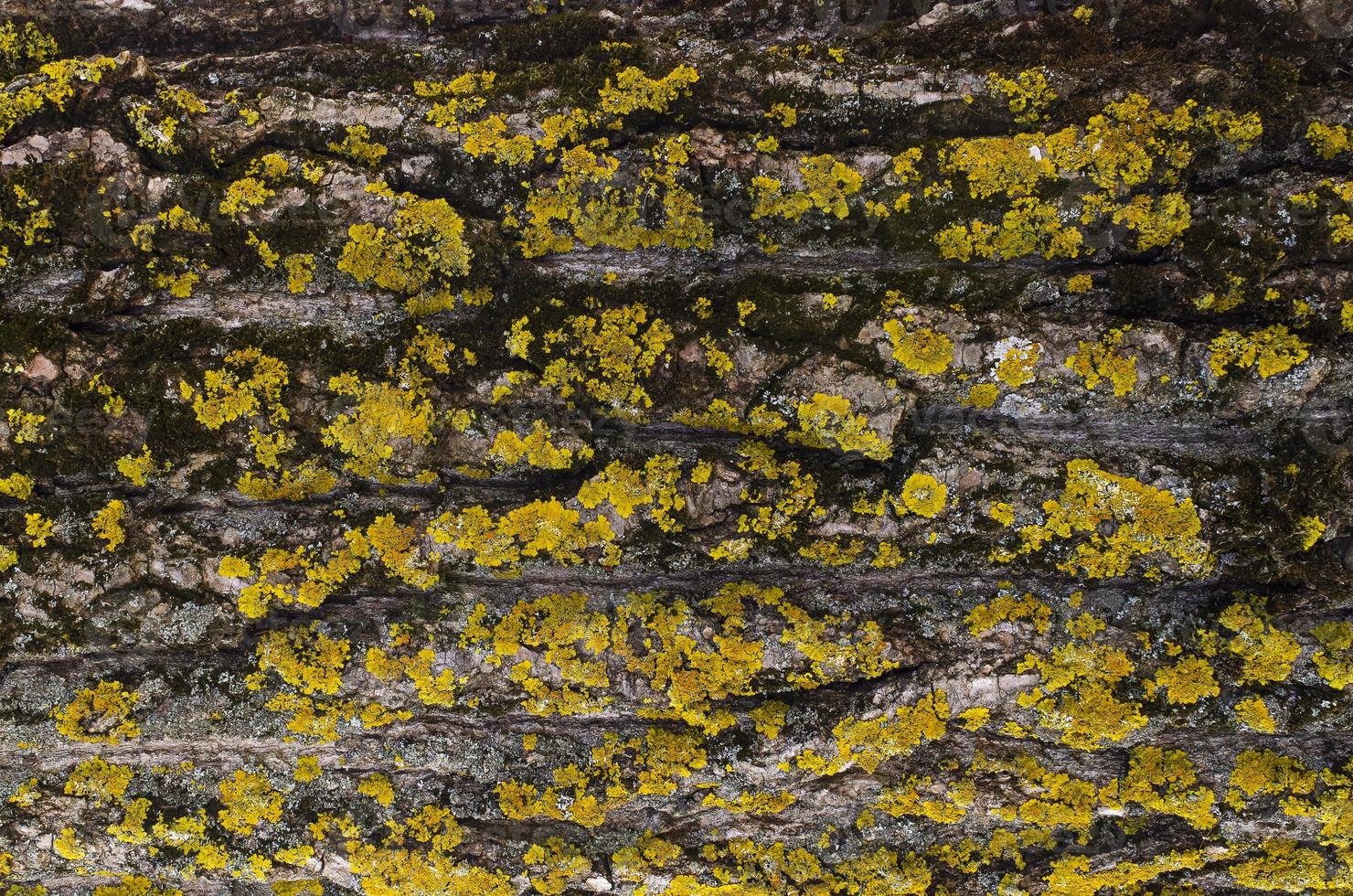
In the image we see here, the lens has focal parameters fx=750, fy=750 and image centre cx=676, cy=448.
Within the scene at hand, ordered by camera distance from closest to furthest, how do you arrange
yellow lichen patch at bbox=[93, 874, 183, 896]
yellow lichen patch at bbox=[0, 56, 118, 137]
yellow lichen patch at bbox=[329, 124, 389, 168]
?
yellow lichen patch at bbox=[0, 56, 118, 137] < yellow lichen patch at bbox=[329, 124, 389, 168] < yellow lichen patch at bbox=[93, 874, 183, 896]

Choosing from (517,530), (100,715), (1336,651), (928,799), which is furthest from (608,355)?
(1336,651)

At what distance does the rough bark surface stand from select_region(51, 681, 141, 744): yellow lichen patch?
72 millimetres

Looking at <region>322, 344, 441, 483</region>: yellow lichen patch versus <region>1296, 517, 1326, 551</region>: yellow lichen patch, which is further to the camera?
<region>322, 344, 441, 483</region>: yellow lichen patch

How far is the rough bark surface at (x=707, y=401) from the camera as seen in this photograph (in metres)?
9.18

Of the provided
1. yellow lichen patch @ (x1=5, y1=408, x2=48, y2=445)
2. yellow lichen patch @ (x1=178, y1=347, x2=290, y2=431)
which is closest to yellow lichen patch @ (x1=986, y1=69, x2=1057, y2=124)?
yellow lichen patch @ (x1=178, y1=347, x2=290, y2=431)

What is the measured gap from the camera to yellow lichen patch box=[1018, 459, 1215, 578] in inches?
361

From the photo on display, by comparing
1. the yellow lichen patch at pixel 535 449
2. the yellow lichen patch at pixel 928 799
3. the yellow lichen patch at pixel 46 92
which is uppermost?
the yellow lichen patch at pixel 46 92

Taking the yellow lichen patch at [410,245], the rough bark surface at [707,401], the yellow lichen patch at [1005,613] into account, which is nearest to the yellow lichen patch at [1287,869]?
the rough bark surface at [707,401]

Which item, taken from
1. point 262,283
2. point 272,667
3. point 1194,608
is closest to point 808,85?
point 262,283

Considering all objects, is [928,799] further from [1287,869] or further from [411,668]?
[411,668]

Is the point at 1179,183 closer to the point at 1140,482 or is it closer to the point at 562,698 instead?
the point at 1140,482

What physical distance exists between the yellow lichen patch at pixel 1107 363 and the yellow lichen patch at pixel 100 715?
1289cm

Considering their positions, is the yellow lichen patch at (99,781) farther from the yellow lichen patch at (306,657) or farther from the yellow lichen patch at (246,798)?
the yellow lichen patch at (306,657)

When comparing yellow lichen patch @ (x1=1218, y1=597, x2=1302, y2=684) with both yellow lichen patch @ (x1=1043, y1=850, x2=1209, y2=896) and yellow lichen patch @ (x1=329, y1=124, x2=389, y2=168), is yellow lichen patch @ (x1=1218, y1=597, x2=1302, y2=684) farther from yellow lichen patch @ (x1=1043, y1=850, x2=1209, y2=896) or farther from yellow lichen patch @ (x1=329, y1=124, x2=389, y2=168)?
yellow lichen patch @ (x1=329, y1=124, x2=389, y2=168)
